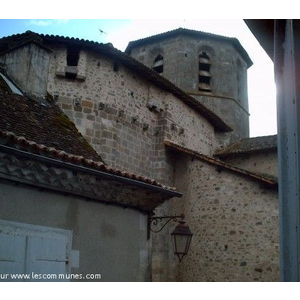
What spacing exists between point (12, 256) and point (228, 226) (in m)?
7.61

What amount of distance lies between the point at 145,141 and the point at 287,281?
30.4 feet

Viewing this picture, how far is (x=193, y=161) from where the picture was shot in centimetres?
1262

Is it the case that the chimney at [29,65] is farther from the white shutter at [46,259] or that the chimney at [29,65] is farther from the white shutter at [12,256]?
the white shutter at [12,256]

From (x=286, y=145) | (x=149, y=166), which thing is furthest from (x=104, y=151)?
(x=286, y=145)

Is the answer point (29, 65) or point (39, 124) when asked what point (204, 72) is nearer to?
point (29, 65)

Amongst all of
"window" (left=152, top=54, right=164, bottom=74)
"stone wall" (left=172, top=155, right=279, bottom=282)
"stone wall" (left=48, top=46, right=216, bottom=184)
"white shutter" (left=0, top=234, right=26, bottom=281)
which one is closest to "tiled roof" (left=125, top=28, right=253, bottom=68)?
"window" (left=152, top=54, right=164, bottom=74)

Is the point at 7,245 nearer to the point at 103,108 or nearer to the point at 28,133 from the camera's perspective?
the point at 28,133

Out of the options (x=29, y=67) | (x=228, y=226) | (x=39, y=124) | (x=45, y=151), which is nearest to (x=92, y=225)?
(x=45, y=151)

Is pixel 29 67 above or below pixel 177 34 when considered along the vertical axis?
below

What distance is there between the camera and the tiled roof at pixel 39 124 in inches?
230

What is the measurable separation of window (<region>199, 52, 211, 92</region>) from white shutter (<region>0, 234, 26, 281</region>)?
50.9 feet

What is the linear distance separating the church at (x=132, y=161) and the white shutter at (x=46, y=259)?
15 millimetres

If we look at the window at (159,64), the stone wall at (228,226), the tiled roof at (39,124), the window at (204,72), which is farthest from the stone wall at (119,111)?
the window at (159,64)

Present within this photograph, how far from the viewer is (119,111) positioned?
1191 cm
